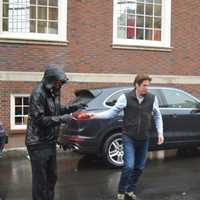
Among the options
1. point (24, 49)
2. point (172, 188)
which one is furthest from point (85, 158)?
point (24, 49)

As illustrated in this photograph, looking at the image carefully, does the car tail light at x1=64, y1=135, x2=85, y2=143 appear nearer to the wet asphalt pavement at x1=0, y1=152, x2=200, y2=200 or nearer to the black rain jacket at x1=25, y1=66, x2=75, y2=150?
the wet asphalt pavement at x1=0, y1=152, x2=200, y2=200

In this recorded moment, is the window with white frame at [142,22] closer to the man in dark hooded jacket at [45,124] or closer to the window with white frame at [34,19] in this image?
the window with white frame at [34,19]

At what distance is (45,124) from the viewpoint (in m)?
5.22

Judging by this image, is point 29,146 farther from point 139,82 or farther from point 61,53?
point 61,53

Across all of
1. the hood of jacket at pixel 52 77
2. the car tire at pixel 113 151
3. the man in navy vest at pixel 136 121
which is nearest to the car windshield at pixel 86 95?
the car tire at pixel 113 151

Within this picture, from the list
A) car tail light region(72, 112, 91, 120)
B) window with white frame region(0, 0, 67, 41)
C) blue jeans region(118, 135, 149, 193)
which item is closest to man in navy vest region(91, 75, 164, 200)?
blue jeans region(118, 135, 149, 193)

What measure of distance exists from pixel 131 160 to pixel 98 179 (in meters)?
2.02

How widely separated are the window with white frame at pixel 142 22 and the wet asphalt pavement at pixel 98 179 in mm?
6168

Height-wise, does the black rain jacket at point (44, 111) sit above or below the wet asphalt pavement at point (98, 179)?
above

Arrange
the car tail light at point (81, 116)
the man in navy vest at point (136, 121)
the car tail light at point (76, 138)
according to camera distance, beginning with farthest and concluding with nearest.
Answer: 1. the car tail light at point (76, 138)
2. the car tail light at point (81, 116)
3. the man in navy vest at point (136, 121)

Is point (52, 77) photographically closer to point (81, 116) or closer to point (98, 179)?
point (98, 179)

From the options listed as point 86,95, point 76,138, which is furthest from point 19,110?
point 76,138

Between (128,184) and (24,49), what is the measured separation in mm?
8600

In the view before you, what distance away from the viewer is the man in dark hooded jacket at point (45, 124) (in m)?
5.27
